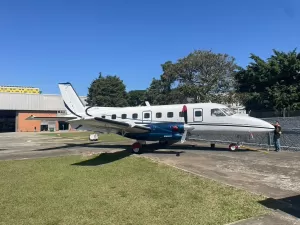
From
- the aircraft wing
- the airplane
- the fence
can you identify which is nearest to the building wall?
the airplane

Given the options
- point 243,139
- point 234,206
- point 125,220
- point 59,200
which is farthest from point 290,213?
point 243,139

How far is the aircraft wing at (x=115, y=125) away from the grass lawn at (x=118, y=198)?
3.87 meters

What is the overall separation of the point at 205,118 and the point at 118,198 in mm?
12249

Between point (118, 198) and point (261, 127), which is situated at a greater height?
point (261, 127)

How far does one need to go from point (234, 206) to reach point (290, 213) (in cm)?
141

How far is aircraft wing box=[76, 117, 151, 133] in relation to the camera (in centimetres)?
1676

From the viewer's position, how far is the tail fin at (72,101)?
82.9 feet

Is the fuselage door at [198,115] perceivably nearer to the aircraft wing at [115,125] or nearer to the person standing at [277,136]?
the aircraft wing at [115,125]

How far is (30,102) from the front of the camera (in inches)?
3228

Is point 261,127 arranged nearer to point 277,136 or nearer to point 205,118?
point 277,136

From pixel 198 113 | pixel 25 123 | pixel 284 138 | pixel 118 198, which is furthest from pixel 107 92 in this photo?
pixel 118 198

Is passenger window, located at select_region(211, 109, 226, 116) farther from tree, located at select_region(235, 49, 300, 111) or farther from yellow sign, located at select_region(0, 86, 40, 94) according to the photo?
yellow sign, located at select_region(0, 86, 40, 94)

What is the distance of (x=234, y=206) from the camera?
783 centimetres

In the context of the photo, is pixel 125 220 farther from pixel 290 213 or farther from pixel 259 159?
pixel 259 159
